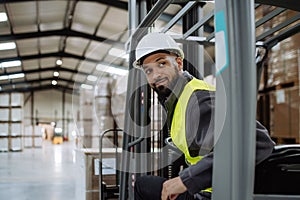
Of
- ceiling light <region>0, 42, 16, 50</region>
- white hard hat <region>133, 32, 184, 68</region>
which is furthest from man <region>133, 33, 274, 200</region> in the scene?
ceiling light <region>0, 42, 16, 50</region>

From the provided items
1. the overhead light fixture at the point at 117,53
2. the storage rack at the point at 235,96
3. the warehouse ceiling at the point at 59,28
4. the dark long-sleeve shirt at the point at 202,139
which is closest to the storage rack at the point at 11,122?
the warehouse ceiling at the point at 59,28

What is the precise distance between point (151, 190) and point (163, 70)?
642 millimetres

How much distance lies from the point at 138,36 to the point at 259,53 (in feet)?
2.76

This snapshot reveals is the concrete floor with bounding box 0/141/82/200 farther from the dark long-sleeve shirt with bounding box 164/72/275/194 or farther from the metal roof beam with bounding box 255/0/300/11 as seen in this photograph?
the metal roof beam with bounding box 255/0/300/11

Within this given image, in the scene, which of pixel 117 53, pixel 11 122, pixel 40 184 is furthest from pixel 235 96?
pixel 11 122

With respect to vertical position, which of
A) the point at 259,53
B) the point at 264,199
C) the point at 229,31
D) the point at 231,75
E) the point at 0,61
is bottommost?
the point at 264,199

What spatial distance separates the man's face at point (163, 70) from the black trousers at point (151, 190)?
1.59ft

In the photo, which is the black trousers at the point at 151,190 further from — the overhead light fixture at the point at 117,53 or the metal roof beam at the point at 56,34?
the metal roof beam at the point at 56,34

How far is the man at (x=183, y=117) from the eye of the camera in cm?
127

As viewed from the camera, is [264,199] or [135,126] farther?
[135,126]

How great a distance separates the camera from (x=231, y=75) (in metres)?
0.96

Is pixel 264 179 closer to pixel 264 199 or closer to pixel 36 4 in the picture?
pixel 264 199

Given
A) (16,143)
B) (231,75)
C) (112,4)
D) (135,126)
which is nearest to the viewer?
(231,75)

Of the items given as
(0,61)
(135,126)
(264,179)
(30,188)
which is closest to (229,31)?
(264,179)
